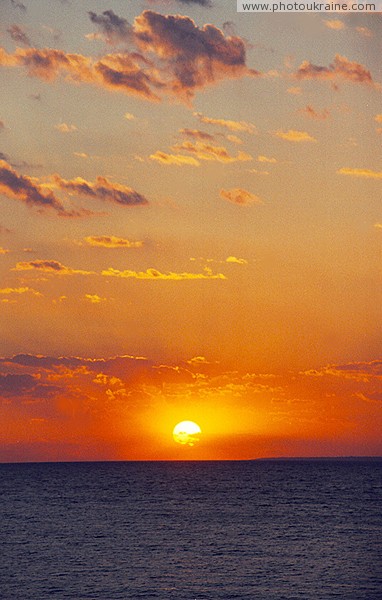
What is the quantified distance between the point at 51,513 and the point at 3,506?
17204 mm

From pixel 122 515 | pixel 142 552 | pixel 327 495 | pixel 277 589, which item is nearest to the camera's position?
pixel 277 589

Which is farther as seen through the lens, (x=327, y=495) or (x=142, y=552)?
(x=327, y=495)

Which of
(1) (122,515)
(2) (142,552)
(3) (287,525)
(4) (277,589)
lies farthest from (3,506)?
(4) (277,589)

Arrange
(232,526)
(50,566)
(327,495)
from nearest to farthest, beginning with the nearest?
1. (50,566)
2. (232,526)
3. (327,495)

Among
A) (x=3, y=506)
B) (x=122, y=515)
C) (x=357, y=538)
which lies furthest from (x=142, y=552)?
(x=3, y=506)

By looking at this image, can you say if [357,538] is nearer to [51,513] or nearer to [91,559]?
[91,559]

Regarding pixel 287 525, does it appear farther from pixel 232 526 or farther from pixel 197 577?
pixel 197 577

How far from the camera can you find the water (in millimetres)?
61188

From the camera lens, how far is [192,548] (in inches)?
3265

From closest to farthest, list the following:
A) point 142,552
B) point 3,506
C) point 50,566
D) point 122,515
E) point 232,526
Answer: point 50,566 → point 142,552 → point 232,526 → point 122,515 → point 3,506

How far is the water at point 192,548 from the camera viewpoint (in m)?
61.2

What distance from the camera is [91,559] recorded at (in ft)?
247

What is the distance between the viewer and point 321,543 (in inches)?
3406

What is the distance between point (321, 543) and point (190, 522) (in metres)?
28.4
